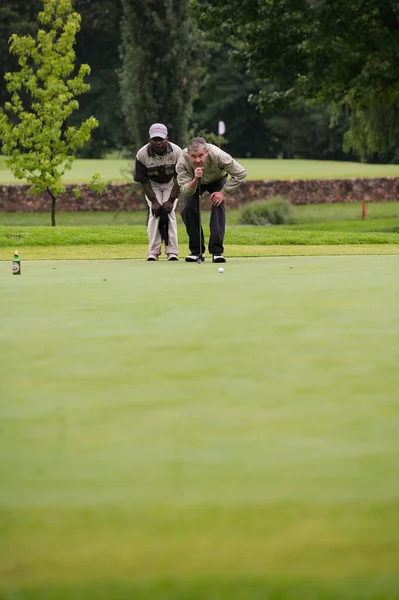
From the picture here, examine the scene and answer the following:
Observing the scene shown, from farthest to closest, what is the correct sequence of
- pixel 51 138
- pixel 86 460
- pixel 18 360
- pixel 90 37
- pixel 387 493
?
pixel 90 37, pixel 51 138, pixel 18 360, pixel 86 460, pixel 387 493

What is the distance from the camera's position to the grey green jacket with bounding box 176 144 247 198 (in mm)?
14727

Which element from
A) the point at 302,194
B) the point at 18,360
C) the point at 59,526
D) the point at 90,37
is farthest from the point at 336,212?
the point at 59,526

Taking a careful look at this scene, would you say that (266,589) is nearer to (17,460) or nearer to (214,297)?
(17,460)

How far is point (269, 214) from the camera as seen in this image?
38.1 meters

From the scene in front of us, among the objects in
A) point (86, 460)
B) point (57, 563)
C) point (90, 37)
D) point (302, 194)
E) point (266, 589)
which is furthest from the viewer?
point (90, 37)

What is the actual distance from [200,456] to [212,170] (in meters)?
10.9

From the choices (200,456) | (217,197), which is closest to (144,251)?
(217,197)

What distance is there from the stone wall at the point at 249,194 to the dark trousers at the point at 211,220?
29.5 m

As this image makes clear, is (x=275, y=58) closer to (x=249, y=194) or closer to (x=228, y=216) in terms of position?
(x=228, y=216)

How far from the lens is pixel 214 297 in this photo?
947 cm

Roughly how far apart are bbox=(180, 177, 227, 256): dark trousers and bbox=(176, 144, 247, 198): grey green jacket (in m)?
0.15

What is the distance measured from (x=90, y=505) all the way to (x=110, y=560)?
0.48 m

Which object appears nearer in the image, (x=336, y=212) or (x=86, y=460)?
(x=86, y=460)

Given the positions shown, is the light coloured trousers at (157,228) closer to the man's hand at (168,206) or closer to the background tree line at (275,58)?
the man's hand at (168,206)
